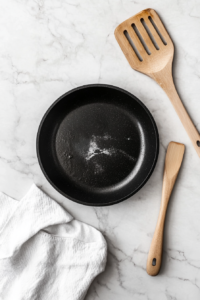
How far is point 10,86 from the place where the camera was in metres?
0.80

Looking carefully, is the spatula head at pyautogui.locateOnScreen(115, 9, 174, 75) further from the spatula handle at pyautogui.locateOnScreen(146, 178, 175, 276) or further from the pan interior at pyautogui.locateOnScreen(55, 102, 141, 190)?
the spatula handle at pyautogui.locateOnScreen(146, 178, 175, 276)

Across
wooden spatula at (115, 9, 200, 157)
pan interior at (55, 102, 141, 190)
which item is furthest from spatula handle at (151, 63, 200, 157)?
pan interior at (55, 102, 141, 190)

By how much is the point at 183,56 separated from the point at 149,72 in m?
0.11

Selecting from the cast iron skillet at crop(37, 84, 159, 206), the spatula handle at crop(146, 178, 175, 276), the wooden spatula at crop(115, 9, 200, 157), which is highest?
the wooden spatula at crop(115, 9, 200, 157)

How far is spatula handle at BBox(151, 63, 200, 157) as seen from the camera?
0.74 meters

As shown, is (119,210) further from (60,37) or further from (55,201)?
(60,37)

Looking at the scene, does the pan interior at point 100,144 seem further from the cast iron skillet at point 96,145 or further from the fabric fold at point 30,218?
the fabric fold at point 30,218

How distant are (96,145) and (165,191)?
234mm

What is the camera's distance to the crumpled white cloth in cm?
76

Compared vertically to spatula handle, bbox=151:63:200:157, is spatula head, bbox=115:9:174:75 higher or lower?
higher

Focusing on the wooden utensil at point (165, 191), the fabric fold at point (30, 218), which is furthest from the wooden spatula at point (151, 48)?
the fabric fold at point (30, 218)

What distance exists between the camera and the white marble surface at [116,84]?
765 millimetres

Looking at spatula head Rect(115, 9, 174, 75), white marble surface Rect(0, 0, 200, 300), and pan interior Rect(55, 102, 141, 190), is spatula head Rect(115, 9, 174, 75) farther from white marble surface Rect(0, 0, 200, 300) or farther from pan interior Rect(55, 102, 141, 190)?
pan interior Rect(55, 102, 141, 190)

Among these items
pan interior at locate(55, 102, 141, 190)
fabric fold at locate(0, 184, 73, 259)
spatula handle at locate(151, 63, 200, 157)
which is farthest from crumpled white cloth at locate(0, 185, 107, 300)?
spatula handle at locate(151, 63, 200, 157)
